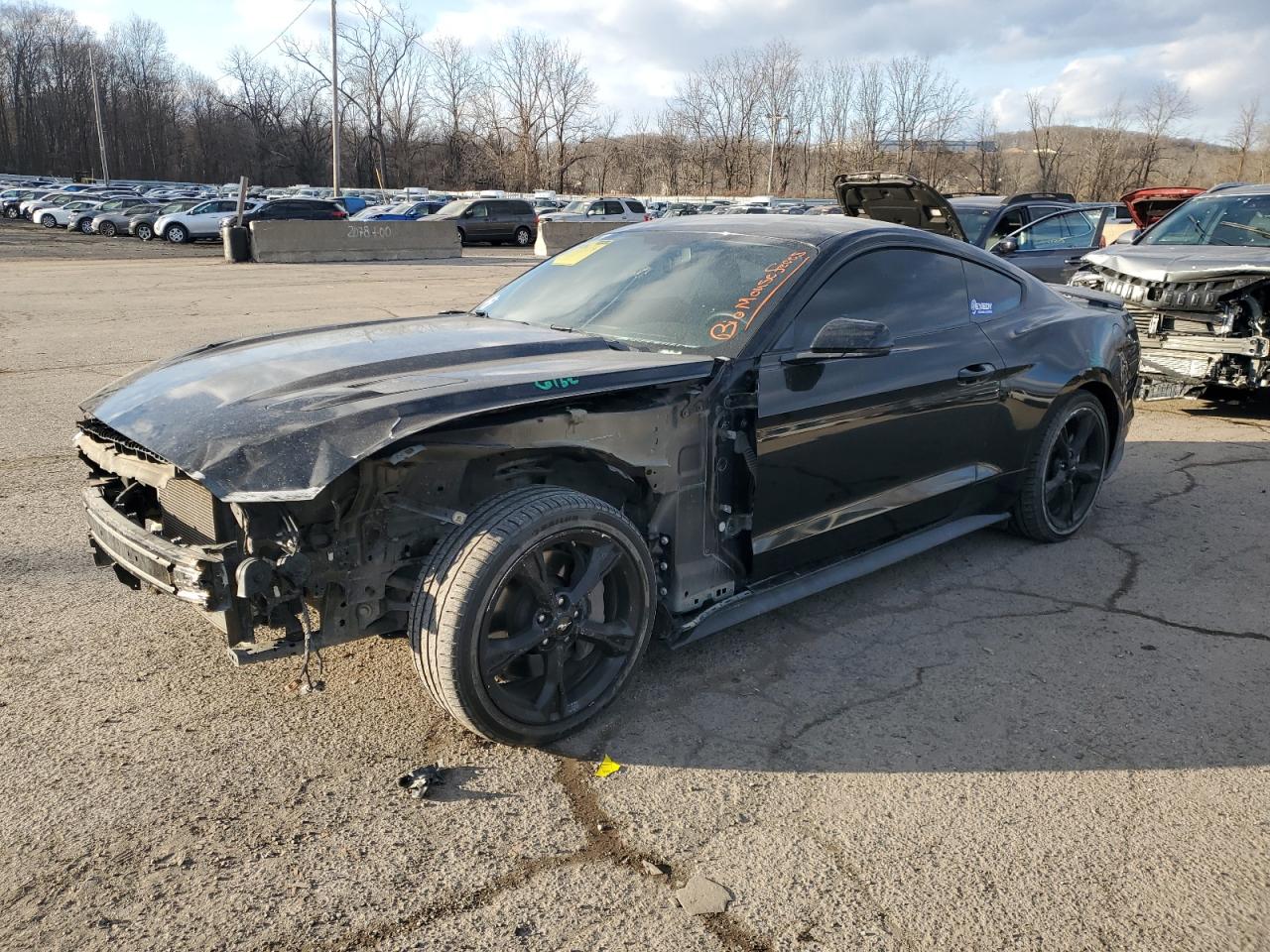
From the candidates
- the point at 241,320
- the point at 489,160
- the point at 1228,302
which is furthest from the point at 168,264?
the point at 489,160

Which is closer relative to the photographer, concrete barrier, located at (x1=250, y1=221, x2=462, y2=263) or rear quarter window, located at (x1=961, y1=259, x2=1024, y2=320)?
rear quarter window, located at (x1=961, y1=259, x2=1024, y2=320)

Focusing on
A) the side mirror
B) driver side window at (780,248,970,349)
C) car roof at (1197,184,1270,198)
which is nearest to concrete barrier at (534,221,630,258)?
car roof at (1197,184,1270,198)

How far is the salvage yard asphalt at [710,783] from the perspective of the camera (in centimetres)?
239

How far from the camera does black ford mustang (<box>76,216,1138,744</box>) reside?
9.12 ft

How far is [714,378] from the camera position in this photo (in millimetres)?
3408

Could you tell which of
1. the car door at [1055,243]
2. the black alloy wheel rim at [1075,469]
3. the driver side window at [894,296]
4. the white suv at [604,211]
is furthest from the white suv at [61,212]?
the black alloy wheel rim at [1075,469]

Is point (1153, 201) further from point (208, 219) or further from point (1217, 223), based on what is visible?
point (208, 219)

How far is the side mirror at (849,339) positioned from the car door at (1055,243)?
27.9 ft

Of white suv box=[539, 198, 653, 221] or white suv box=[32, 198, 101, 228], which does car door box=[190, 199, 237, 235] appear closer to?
white suv box=[32, 198, 101, 228]

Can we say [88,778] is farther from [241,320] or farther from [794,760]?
[241,320]

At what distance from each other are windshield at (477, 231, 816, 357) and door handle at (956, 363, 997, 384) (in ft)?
3.16

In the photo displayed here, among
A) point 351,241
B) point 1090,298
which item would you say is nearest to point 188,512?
point 1090,298

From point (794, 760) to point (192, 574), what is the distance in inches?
75.7

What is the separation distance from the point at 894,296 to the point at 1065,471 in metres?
1.66
